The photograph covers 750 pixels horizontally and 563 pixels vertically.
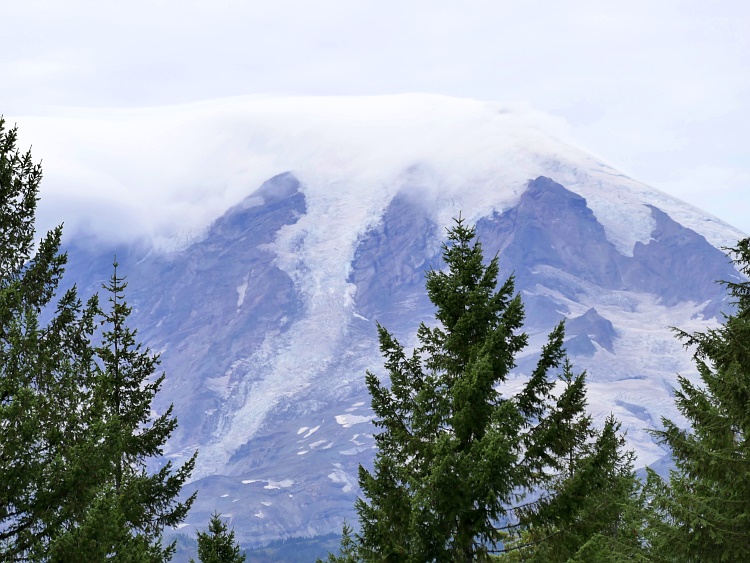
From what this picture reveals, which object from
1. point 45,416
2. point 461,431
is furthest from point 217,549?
point 45,416

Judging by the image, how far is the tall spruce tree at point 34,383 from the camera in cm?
1384

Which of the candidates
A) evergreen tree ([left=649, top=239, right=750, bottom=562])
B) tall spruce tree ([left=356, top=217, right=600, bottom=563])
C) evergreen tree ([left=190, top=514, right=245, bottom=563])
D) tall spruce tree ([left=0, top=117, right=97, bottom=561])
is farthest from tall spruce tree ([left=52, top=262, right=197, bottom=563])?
evergreen tree ([left=649, top=239, right=750, bottom=562])

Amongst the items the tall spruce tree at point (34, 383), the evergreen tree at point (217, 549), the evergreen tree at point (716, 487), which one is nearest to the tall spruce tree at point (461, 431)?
the evergreen tree at point (716, 487)

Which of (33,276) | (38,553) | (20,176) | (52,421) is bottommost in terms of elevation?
(38,553)

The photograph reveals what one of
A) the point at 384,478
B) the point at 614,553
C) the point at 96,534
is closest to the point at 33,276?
the point at 96,534

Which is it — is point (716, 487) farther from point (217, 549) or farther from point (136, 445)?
point (217, 549)

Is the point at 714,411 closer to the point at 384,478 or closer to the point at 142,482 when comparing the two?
the point at 384,478

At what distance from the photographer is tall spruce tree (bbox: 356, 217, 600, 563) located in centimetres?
1677

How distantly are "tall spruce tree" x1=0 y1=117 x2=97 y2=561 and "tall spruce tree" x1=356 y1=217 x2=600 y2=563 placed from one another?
6.14 meters

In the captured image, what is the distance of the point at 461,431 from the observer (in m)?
17.8

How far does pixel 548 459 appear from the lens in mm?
17922

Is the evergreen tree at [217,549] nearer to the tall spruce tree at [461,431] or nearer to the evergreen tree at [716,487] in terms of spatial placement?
the tall spruce tree at [461,431]

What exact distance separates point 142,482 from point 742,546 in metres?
15.7

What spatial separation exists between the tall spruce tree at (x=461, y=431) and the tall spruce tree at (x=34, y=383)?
614 cm
